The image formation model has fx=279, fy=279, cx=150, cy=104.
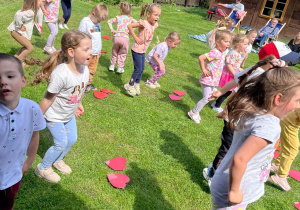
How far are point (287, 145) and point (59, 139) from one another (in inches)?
118

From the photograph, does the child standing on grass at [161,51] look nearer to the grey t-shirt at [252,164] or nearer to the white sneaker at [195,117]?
the white sneaker at [195,117]

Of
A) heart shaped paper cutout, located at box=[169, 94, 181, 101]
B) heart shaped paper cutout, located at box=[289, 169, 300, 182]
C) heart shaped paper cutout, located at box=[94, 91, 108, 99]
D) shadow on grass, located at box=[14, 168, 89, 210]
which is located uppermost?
shadow on grass, located at box=[14, 168, 89, 210]

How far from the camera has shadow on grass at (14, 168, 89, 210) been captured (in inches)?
113

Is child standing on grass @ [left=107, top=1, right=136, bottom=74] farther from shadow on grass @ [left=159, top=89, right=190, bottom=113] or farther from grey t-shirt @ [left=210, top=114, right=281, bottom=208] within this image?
grey t-shirt @ [left=210, top=114, right=281, bottom=208]

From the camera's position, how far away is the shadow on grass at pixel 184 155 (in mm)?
3823

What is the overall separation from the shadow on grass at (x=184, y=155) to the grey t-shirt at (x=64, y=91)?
5.88 ft

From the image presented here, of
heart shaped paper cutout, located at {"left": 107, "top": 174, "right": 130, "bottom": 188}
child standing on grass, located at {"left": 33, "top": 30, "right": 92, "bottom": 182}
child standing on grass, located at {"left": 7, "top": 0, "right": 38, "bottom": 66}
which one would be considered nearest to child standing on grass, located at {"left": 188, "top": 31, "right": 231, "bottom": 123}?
heart shaped paper cutout, located at {"left": 107, "top": 174, "right": 130, "bottom": 188}

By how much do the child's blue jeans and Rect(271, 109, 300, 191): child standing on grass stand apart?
2794 mm

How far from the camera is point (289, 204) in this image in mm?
3750

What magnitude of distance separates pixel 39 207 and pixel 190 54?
8494 millimetres

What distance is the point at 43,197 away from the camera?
2.95m

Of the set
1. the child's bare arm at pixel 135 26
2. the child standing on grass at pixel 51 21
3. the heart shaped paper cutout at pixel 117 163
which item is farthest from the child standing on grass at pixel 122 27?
the heart shaped paper cutout at pixel 117 163

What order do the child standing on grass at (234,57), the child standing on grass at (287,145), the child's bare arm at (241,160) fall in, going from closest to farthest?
the child's bare arm at (241,160)
the child standing on grass at (287,145)
the child standing on grass at (234,57)

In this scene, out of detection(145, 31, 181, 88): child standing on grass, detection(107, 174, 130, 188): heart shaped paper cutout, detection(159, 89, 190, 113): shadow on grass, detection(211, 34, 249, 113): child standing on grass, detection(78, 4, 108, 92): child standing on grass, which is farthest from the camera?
detection(145, 31, 181, 88): child standing on grass
